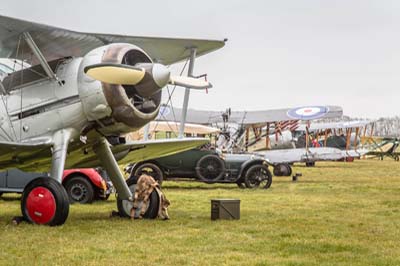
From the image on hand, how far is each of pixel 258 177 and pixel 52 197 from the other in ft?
37.1

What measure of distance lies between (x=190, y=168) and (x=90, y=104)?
1038cm

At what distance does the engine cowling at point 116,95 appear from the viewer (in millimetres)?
8617

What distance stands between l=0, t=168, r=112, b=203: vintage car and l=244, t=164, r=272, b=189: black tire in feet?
20.0

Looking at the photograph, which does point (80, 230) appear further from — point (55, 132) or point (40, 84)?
point (40, 84)

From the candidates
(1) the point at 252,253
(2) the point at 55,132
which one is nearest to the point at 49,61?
(2) the point at 55,132

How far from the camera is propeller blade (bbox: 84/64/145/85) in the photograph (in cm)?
812

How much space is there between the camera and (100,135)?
947cm

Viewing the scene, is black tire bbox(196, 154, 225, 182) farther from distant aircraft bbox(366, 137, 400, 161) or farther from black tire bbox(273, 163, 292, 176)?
distant aircraft bbox(366, 137, 400, 161)

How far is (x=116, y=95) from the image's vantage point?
861 centimetres

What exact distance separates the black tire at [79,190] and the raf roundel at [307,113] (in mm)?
18004

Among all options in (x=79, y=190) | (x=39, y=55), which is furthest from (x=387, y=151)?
(x=39, y=55)

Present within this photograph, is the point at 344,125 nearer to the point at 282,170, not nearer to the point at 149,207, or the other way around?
the point at 282,170

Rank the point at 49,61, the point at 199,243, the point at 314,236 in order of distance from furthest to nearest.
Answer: the point at 49,61, the point at 314,236, the point at 199,243

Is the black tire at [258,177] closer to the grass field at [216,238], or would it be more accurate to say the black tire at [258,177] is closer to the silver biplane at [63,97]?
the grass field at [216,238]
